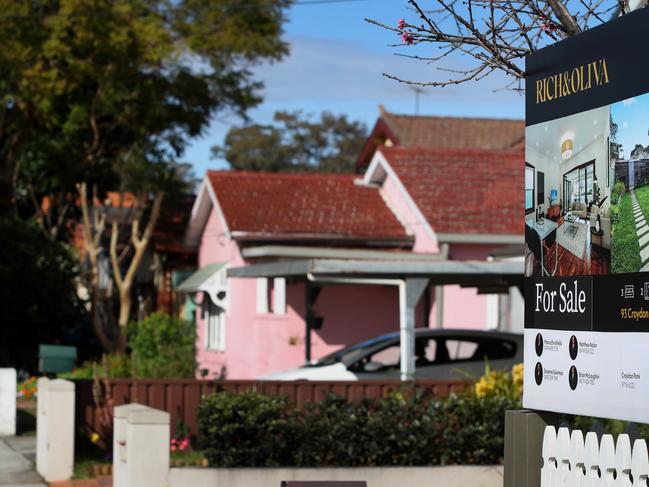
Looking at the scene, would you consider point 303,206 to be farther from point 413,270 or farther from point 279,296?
point 413,270

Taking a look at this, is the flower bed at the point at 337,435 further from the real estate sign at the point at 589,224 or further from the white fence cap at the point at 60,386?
the real estate sign at the point at 589,224

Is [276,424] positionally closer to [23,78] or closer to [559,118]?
[559,118]

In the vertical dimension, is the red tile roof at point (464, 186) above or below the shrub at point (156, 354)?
above

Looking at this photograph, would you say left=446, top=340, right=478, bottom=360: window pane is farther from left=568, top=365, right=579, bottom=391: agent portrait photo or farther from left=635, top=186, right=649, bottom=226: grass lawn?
left=635, top=186, right=649, bottom=226: grass lawn

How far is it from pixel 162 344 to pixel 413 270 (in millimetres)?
11982

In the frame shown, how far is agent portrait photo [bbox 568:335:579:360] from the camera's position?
561 cm

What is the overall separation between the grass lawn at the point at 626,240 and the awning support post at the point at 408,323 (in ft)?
37.2

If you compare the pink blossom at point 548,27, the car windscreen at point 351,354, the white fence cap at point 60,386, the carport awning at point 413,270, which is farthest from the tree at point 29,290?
the pink blossom at point 548,27

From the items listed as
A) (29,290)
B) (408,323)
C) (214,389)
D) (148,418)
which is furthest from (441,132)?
(148,418)

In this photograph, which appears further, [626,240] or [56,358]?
[56,358]

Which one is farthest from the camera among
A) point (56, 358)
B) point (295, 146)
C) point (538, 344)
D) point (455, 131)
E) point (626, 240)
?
Answer: point (295, 146)

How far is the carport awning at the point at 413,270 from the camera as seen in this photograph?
1767cm

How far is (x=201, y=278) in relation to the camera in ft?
96.9

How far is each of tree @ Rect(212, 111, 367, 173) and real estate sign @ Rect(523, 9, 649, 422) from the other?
191 feet
